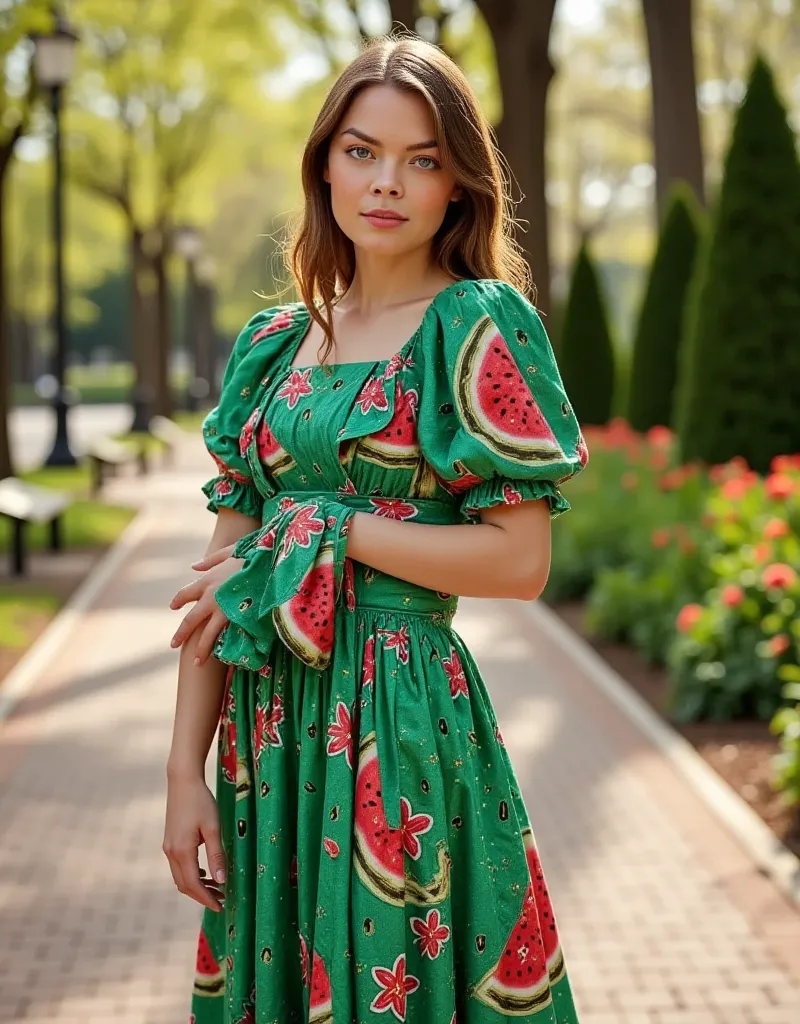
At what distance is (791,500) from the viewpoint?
7164mm

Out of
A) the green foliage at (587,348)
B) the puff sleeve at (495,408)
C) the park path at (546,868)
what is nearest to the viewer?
the puff sleeve at (495,408)

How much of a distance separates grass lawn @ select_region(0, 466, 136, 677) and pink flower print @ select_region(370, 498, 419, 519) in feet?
20.9

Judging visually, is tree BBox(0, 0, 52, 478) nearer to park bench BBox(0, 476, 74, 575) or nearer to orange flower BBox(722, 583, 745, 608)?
park bench BBox(0, 476, 74, 575)

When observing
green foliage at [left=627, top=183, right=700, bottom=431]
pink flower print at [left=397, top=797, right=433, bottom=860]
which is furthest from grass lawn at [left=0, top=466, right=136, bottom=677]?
pink flower print at [left=397, top=797, right=433, bottom=860]

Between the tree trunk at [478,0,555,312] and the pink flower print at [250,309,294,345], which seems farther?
the tree trunk at [478,0,555,312]

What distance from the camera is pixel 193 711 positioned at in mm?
2381

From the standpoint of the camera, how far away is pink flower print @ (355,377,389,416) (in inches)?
87.9

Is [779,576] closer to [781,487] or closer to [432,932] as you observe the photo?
[781,487]

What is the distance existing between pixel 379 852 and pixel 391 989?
0.20 m

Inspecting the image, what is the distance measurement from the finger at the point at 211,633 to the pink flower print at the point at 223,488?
28 cm

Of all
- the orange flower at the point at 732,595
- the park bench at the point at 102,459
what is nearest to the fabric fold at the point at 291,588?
the orange flower at the point at 732,595

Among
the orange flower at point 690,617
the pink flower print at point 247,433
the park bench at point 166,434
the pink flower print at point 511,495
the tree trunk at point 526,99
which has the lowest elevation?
the park bench at point 166,434

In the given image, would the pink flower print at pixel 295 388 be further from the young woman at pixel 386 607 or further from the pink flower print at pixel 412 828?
the pink flower print at pixel 412 828

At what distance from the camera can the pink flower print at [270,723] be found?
2320 mm
